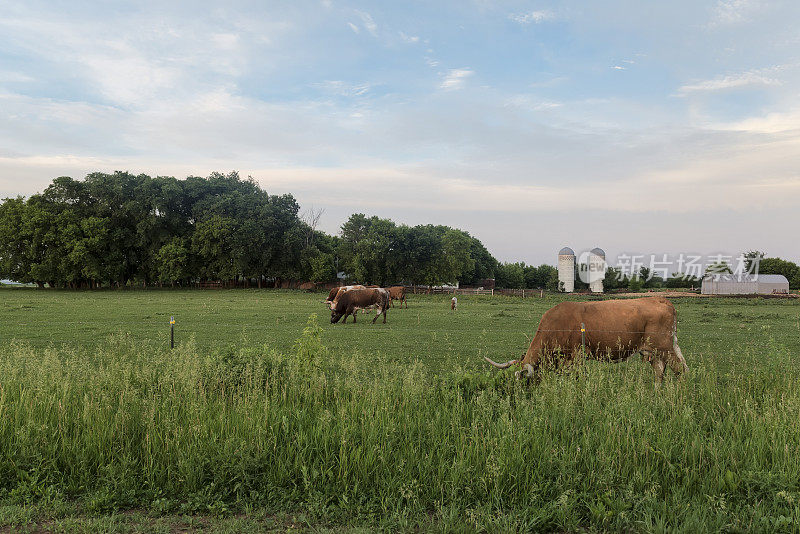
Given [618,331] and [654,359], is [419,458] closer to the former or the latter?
[618,331]

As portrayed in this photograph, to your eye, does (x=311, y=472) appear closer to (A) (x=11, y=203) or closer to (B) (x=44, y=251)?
(B) (x=44, y=251)

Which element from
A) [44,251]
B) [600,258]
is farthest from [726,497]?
[600,258]

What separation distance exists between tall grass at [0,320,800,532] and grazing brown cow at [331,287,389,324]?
19771mm

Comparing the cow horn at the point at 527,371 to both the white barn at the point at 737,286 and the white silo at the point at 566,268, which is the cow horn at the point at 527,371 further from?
the white silo at the point at 566,268

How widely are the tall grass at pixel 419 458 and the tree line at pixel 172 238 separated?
56.9m

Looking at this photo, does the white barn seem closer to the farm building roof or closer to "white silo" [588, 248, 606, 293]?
the farm building roof

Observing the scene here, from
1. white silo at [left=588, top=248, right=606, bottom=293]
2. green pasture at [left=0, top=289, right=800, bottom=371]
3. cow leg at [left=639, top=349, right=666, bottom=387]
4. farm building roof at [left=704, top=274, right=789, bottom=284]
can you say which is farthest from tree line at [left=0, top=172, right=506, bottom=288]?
white silo at [left=588, top=248, right=606, bottom=293]

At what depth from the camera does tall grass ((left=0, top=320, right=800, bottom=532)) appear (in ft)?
15.5

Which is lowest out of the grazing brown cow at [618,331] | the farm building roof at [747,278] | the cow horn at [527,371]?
the cow horn at [527,371]

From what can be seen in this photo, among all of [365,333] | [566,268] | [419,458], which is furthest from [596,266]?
[419,458]

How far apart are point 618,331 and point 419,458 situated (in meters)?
7.10

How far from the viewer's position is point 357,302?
27.3 meters

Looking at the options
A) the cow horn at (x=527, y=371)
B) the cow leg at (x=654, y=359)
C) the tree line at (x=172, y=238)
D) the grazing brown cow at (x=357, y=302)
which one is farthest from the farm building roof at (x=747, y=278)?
the cow horn at (x=527, y=371)

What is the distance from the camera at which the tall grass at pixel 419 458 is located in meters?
4.73
